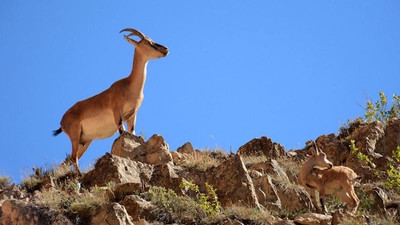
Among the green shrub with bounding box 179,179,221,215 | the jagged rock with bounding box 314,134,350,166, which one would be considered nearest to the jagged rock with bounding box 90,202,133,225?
the green shrub with bounding box 179,179,221,215

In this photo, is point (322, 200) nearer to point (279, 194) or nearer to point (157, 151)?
point (279, 194)

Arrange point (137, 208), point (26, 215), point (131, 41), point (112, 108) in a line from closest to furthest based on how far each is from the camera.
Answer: point (26, 215)
point (137, 208)
point (112, 108)
point (131, 41)

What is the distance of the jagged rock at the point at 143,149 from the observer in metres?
19.2

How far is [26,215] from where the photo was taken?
15.8 m

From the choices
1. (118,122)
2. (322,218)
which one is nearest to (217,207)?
(322,218)

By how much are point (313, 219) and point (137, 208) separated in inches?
123

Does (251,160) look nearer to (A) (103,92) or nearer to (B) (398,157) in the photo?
(B) (398,157)

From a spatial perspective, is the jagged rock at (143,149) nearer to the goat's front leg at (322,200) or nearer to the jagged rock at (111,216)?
the jagged rock at (111,216)

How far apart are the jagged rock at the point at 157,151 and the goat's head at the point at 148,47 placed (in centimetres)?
360

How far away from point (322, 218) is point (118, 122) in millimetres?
7553

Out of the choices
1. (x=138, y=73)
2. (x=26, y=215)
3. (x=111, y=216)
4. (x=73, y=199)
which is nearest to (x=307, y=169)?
(x=111, y=216)

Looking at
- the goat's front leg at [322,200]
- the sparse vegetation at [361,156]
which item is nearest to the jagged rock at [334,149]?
the sparse vegetation at [361,156]

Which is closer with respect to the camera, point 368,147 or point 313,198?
point 313,198

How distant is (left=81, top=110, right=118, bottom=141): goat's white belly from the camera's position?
22.4m
